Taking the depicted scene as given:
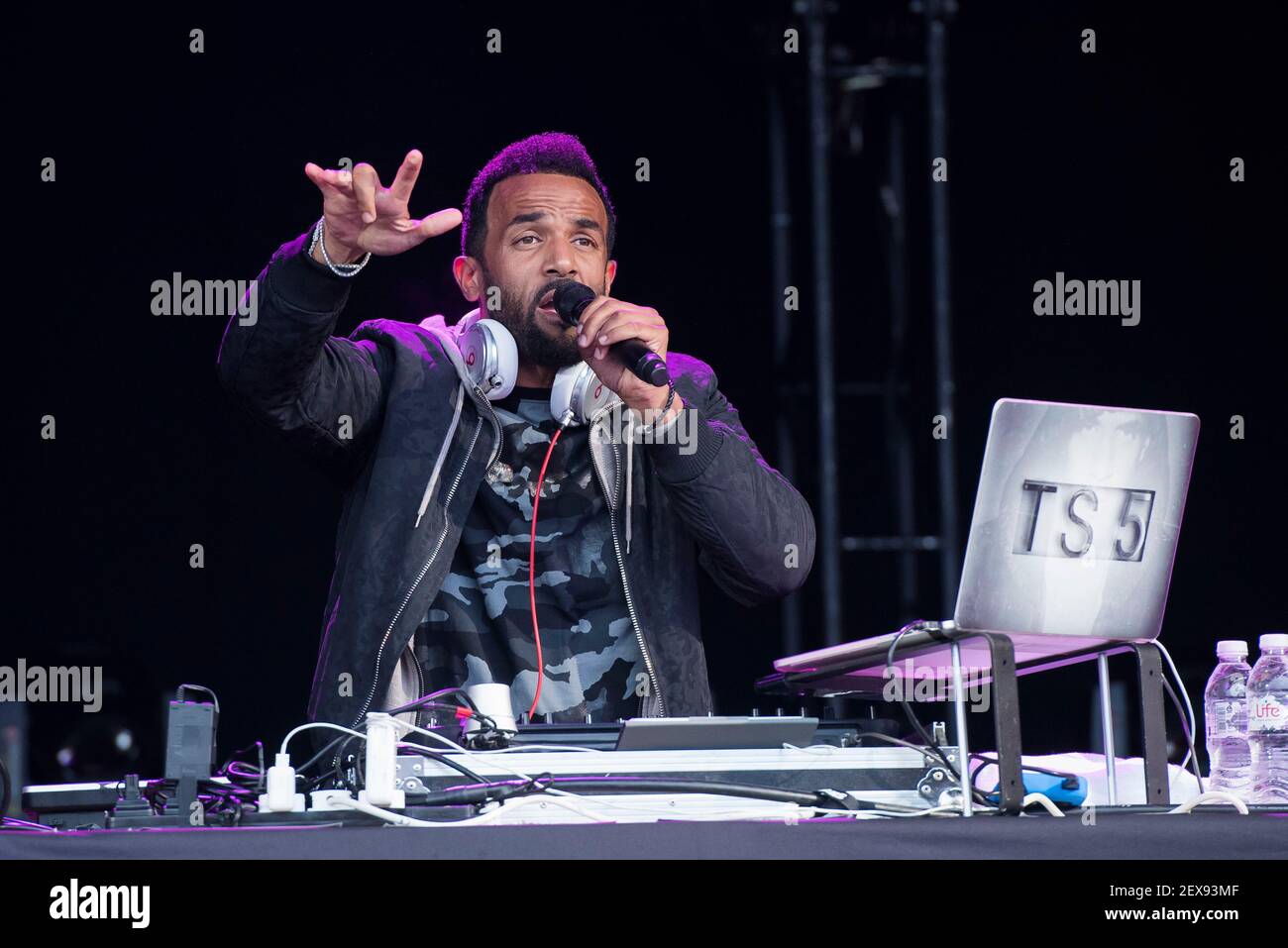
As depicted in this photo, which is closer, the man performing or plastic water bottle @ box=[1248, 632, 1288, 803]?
plastic water bottle @ box=[1248, 632, 1288, 803]

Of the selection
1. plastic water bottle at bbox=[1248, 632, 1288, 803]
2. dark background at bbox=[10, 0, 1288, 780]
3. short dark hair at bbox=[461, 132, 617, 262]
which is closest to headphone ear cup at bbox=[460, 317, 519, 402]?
short dark hair at bbox=[461, 132, 617, 262]

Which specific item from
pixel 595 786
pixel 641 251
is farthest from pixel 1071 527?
pixel 641 251

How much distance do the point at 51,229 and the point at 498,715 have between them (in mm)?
2753

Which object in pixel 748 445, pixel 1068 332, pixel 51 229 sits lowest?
pixel 748 445

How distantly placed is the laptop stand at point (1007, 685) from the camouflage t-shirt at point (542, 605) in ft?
1.94

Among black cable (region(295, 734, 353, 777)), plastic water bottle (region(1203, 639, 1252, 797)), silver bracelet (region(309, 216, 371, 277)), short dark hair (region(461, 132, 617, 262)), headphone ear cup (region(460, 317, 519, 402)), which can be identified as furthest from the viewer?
short dark hair (region(461, 132, 617, 262))

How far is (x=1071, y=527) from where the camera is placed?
1345mm

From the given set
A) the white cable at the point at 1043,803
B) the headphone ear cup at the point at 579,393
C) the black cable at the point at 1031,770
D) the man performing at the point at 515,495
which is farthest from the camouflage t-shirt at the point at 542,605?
the white cable at the point at 1043,803

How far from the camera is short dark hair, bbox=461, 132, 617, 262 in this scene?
97.8 inches

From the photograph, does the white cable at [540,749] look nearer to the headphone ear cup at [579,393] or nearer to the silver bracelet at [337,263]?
the silver bracelet at [337,263]

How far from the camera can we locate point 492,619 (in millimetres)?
2139

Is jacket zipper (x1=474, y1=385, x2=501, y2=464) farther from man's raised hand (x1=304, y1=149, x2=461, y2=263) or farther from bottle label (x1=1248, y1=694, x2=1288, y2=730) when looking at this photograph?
bottle label (x1=1248, y1=694, x2=1288, y2=730)
